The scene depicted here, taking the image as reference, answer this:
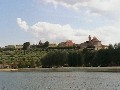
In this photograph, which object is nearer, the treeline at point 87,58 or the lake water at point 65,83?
the lake water at point 65,83

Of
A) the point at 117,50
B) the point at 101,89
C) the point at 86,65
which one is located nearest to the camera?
the point at 101,89

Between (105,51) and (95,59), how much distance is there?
6.08 m

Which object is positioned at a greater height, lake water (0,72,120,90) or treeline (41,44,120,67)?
treeline (41,44,120,67)

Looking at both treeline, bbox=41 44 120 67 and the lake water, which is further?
treeline, bbox=41 44 120 67

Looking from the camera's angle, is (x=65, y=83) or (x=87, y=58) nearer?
(x=65, y=83)

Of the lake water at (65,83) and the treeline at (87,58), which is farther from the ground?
the treeline at (87,58)

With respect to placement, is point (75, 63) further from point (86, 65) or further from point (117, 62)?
point (117, 62)

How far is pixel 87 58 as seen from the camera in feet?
616

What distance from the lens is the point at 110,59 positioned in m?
178

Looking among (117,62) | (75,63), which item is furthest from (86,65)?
(117,62)

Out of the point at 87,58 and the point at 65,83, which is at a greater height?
the point at 87,58

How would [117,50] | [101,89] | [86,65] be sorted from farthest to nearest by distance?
[86,65], [117,50], [101,89]

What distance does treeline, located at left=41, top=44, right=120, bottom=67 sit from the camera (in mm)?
178375

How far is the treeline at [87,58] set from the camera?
585 feet
